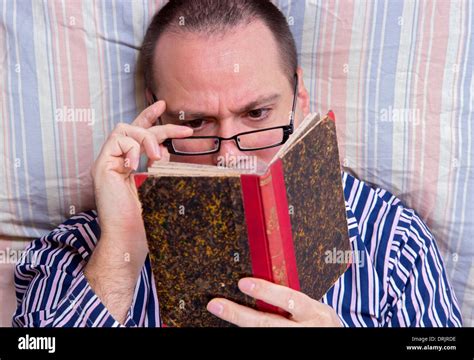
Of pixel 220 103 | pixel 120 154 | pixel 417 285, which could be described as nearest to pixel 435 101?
pixel 417 285

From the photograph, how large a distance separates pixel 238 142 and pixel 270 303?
0.42 metres

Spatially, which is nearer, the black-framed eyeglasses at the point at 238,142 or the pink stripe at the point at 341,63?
the black-framed eyeglasses at the point at 238,142

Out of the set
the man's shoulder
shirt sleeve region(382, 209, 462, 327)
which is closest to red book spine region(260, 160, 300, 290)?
shirt sleeve region(382, 209, 462, 327)

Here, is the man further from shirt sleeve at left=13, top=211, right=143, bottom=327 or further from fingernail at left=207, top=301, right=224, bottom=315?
fingernail at left=207, top=301, right=224, bottom=315

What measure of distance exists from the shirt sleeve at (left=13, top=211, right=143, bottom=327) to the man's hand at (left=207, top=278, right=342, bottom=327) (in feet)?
1.07

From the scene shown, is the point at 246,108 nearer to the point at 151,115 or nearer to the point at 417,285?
the point at 151,115

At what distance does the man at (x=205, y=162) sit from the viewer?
4.12ft

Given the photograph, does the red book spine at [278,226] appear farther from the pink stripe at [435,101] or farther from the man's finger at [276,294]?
the pink stripe at [435,101]

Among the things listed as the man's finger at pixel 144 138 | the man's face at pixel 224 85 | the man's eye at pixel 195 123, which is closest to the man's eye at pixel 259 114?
the man's face at pixel 224 85

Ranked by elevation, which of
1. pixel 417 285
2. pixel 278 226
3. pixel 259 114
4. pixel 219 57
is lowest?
pixel 417 285

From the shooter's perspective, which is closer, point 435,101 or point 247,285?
point 247,285

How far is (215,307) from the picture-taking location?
0.99 m

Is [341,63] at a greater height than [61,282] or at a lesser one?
greater
